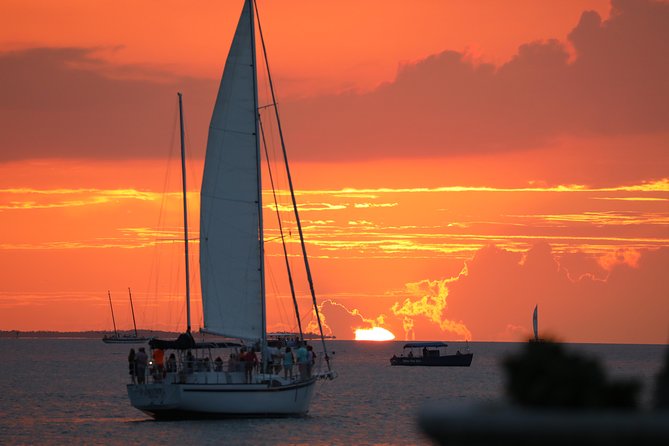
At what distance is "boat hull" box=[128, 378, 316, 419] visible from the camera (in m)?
53.0

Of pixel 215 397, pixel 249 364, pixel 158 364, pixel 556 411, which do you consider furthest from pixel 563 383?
pixel 158 364

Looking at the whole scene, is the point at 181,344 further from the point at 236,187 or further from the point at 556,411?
the point at 556,411

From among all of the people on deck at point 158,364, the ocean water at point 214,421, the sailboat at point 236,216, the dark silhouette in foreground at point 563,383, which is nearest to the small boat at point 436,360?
the ocean water at point 214,421

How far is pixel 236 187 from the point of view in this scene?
57469 millimetres

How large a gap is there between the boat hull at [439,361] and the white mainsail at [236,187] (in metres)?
106

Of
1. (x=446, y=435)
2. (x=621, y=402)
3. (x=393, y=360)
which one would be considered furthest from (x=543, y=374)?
(x=393, y=360)

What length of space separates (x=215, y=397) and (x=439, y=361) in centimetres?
11199

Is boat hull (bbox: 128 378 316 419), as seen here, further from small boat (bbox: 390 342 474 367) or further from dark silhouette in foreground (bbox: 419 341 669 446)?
small boat (bbox: 390 342 474 367)

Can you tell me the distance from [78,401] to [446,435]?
7817cm

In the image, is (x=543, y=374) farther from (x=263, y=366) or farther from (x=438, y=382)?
(x=438, y=382)

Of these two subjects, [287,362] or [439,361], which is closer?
[287,362]

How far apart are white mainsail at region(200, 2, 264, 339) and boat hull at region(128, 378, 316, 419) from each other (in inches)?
172

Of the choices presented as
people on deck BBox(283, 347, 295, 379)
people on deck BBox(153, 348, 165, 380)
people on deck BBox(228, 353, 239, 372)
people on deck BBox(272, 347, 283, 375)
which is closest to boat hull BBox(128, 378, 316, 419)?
people on deck BBox(153, 348, 165, 380)

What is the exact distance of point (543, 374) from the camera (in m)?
9.56
